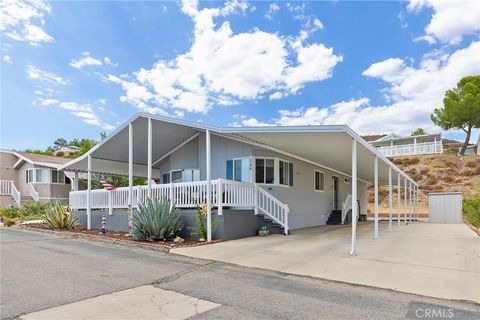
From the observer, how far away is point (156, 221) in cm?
1095

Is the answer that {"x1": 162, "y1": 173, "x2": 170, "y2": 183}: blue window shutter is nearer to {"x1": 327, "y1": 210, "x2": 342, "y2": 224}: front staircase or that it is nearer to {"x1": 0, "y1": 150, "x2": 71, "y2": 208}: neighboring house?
{"x1": 327, "y1": 210, "x2": 342, "y2": 224}: front staircase

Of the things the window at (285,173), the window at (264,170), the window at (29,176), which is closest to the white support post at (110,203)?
the window at (264,170)

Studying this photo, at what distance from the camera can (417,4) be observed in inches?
560

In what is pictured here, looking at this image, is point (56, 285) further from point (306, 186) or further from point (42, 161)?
point (42, 161)

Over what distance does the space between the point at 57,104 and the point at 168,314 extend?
103ft

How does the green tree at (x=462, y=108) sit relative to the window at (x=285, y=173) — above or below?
above

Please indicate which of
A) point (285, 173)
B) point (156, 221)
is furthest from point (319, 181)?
point (156, 221)

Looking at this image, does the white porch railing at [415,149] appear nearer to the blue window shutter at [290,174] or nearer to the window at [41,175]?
the blue window shutter at [290,174]

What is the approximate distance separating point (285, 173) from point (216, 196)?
456 cm

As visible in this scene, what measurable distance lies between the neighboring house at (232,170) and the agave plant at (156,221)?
667 millimetres

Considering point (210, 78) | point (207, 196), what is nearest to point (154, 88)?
point (210, 78)

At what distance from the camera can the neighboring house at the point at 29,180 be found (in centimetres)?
2809

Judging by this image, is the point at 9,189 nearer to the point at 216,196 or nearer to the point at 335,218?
the point at 216,196

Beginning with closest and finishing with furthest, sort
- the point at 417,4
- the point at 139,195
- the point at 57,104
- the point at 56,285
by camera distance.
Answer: the point at 56,285, the point at 139,195, the point at 417,4, the point at 57,104
